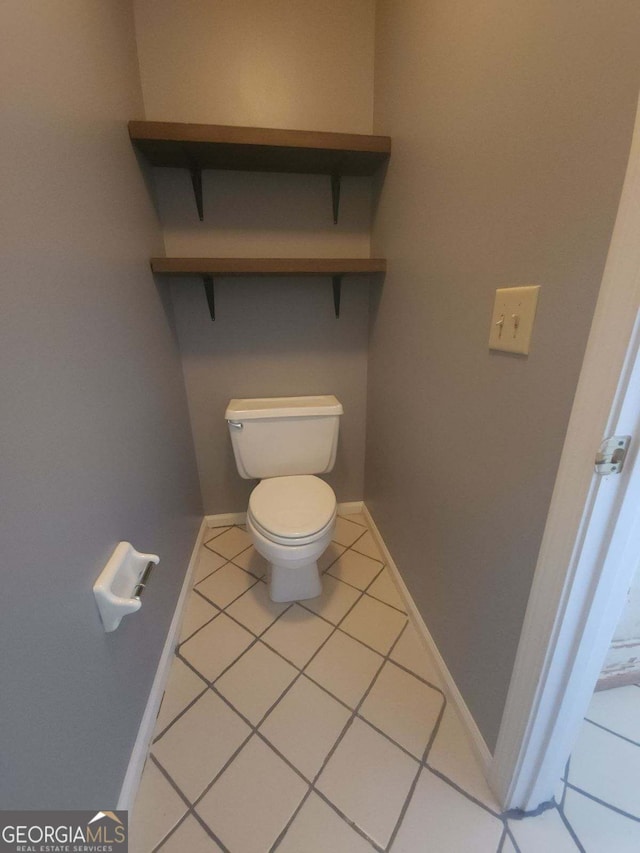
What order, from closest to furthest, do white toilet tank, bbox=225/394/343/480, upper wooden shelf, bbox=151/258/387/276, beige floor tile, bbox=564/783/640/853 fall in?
1. beige floor tile, bbox=564/783/640/853
2. upper wooden shelf, bbox=151/258/387/276
3. white toilet tank, bbox=225/394/343/480

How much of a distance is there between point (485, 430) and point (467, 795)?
3.04 ft

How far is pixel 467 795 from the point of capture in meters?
0.82

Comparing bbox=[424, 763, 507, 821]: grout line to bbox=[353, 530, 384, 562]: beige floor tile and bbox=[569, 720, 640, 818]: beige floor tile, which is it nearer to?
bbox=[569, 720, 640, 818]: beige floor tile

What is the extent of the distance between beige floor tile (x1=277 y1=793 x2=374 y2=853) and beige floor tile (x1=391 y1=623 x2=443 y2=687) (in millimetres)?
440

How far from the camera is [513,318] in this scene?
0.66m

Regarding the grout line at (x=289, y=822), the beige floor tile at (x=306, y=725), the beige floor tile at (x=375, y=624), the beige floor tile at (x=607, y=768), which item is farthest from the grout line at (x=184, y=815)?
the beige floor tile at (x=607, y=768)

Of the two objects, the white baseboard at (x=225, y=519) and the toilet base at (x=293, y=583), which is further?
the white baseboard at (x=225, y=519)

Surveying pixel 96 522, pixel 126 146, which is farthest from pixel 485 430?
pixel 126 146

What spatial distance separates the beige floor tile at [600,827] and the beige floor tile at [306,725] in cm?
57

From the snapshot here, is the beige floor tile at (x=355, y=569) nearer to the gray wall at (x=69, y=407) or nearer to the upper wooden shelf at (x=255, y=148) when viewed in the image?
the gray wall at (x=69, y=407)

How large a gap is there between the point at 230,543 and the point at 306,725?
932mm

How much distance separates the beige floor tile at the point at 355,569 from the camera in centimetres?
148

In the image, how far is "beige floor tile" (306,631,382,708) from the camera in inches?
41.7

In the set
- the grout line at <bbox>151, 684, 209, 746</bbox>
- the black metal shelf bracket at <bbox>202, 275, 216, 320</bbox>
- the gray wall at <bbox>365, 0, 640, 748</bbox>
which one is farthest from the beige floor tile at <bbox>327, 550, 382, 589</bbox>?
the black metal shelf bracket at <bbox>202, 275, 216, 320</bbox>
